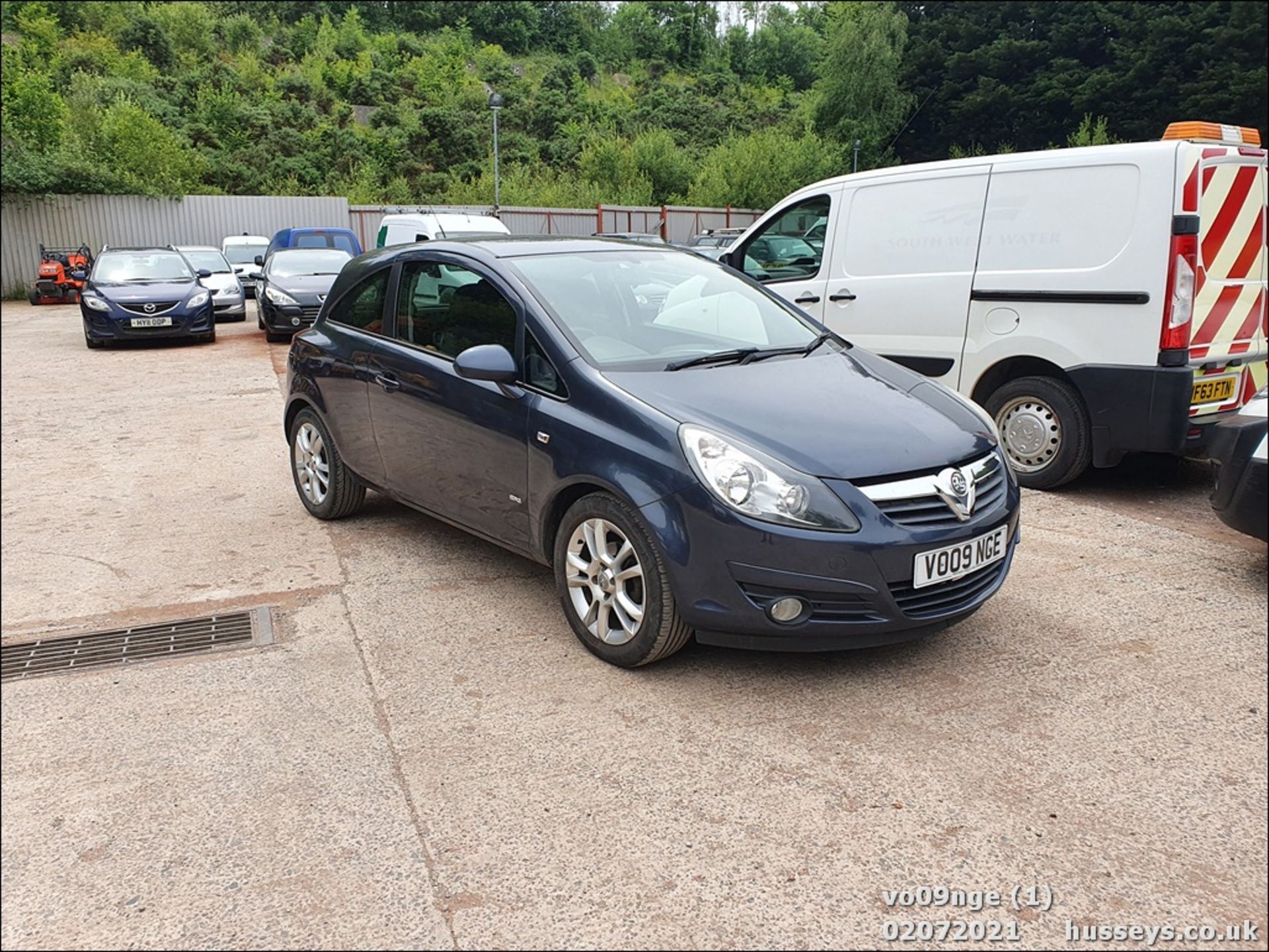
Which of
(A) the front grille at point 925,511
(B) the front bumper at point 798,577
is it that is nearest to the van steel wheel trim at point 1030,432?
(A) the front grille at point 925,511

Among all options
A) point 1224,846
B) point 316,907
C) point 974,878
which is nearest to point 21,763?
point 316,907

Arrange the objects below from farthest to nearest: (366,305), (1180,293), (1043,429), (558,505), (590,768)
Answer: (1043,429)
(1180,293)
(366,305)
(558,505)
(590,768)

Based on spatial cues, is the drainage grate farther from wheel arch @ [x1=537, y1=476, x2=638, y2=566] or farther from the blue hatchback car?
the blue hatchback car

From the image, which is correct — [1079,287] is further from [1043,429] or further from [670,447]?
[670,447]

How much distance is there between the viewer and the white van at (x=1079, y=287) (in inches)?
212

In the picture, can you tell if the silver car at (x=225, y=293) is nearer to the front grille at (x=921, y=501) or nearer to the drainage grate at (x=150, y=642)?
the drainage grate at (x=150, y=642)

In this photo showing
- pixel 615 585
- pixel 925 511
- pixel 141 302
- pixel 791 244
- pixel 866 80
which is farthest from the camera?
pixel 866 80

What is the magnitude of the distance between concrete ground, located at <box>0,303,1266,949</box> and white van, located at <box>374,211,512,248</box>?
12.4 metres

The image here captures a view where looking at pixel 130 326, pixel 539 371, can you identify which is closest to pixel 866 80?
pixel 130 326

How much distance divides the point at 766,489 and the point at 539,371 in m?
1.18

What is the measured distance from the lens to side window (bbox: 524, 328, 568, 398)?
3.92m

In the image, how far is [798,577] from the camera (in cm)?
324

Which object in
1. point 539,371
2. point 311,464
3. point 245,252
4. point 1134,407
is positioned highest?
point 539,371

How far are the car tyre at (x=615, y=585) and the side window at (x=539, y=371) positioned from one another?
0.49 m
